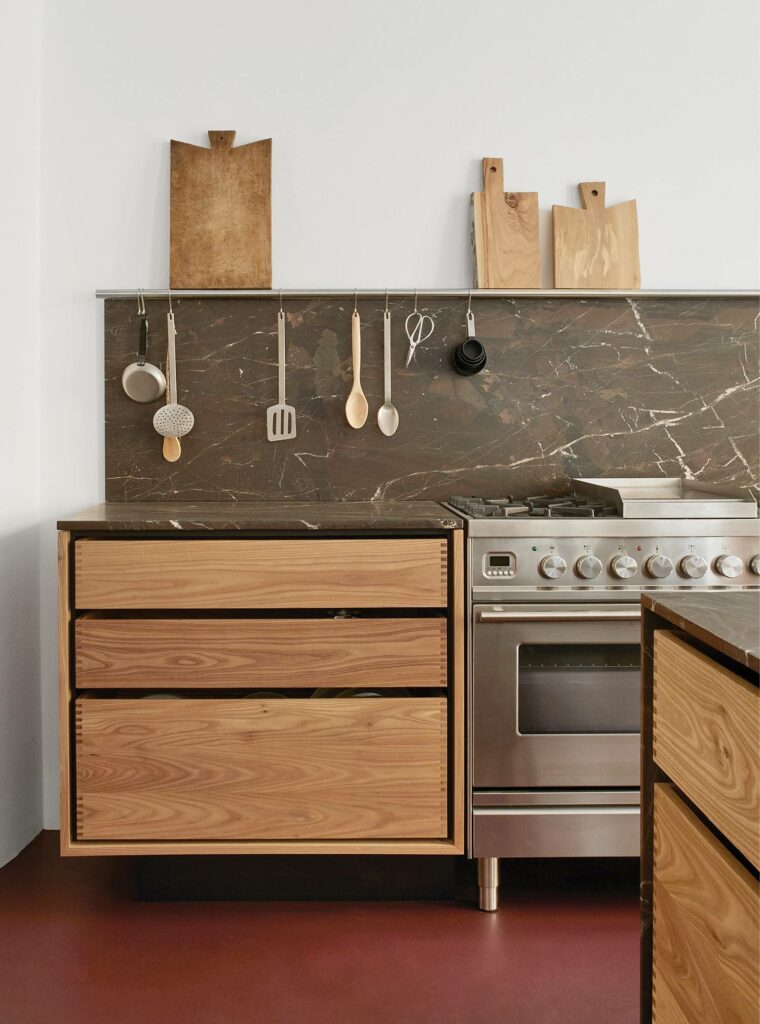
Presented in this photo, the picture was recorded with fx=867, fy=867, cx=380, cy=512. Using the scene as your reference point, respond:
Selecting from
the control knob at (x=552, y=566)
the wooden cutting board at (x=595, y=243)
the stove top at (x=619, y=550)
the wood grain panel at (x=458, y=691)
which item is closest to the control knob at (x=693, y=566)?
the stove top at (x=619, y=550)

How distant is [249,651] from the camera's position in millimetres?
2021

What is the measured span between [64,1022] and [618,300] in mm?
2277

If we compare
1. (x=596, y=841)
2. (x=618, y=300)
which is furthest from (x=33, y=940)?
(x=618, y=300)

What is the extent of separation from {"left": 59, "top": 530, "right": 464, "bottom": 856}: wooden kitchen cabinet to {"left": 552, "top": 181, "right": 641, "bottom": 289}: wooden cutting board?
3.25 ft

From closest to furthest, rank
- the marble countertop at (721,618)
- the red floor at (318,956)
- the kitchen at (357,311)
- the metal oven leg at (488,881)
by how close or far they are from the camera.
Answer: the marble countertop at (721,618) → the red floor at (318,956) → the metal oven leg at (488,881) → the kitchen at (357,311)

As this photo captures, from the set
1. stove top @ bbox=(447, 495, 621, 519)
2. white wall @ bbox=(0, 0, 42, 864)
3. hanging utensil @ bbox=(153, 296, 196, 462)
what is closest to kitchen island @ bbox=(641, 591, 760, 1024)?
stove top @ bbox=(447, 495, 621, 519)

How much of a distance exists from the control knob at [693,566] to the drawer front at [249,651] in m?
0.59

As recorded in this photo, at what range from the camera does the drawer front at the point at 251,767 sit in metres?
2.01

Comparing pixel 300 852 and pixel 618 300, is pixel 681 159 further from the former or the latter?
pixel 300 852

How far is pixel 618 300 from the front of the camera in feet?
8.48

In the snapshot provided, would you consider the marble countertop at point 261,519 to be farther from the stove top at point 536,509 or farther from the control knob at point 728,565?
the control knob at point 728,565

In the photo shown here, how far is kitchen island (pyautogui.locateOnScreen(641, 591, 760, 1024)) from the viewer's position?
0.96 meters

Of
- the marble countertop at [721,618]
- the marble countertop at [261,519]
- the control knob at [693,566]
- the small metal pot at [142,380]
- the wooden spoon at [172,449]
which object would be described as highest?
the small metal pot at [142,380]

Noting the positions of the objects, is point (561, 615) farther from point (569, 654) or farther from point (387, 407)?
point (387, 407)
